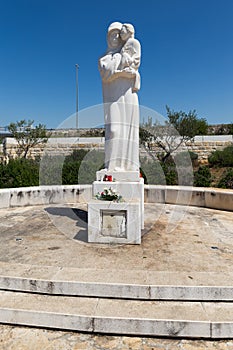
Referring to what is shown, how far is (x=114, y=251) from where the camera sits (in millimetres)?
3768

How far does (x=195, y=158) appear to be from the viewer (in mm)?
20719

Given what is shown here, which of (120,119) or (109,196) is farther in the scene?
(120,119)

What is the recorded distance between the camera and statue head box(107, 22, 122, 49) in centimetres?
486

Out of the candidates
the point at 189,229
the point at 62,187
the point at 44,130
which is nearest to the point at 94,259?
the point at 189,229

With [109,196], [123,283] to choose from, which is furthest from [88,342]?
[109,196]

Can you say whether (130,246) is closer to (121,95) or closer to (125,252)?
(125,252)

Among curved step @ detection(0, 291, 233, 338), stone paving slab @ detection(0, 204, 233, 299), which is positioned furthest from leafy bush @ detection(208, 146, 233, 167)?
curved step @ detection(0, 291, 233, 338)

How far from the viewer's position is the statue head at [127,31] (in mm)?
4785

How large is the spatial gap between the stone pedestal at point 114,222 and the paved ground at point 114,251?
0.16m

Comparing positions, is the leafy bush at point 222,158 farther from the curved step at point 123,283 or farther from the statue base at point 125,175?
the curved step at point 123,283

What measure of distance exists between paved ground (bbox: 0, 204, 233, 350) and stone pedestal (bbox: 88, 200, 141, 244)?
16cm

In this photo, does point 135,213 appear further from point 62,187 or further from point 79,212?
point 62,187

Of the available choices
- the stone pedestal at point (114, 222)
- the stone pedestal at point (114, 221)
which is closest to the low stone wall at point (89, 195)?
the stone pedestal at point (114, 221)

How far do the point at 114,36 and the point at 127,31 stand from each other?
273 mm
